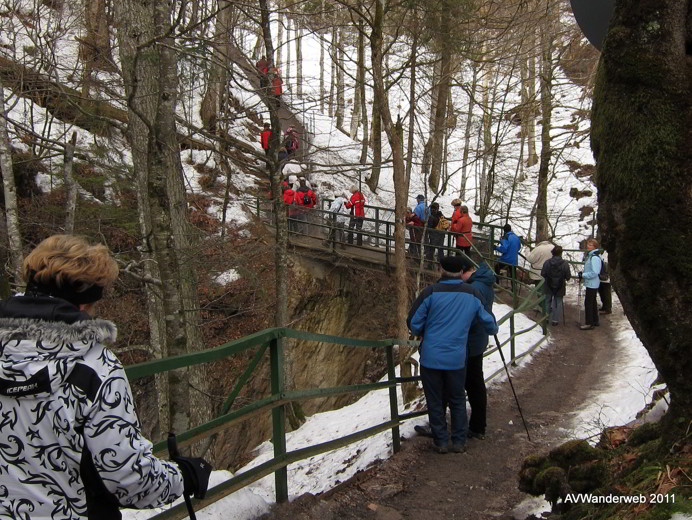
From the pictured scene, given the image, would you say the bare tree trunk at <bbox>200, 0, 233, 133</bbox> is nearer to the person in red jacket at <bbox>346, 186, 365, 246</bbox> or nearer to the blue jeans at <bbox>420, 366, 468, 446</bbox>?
→ the blue jeans at <bbox>420, 366, 468, 446</bbox>

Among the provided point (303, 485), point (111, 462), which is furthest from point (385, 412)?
point (111, 462)

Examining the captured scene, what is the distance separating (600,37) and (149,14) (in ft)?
21.0

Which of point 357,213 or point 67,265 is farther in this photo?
point 357,213

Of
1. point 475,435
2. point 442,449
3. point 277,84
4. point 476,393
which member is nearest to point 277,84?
point 277,84

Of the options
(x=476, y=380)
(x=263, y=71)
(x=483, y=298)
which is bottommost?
(x=476, y=380)

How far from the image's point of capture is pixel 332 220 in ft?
63.0

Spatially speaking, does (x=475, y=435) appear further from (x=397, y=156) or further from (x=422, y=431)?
(x=397, y=156)

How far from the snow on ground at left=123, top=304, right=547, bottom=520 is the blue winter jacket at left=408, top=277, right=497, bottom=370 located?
109 cm

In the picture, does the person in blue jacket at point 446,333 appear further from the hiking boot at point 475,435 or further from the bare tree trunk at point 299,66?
the bare tree trunk at point 299,66

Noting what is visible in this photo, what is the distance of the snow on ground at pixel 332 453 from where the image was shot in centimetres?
376

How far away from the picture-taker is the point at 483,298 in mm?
6090

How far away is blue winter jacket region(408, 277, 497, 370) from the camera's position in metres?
5.56

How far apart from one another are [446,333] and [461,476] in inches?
48.6

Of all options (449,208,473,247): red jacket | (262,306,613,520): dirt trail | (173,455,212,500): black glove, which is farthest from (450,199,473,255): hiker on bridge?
(173,455,212,500): black glove
